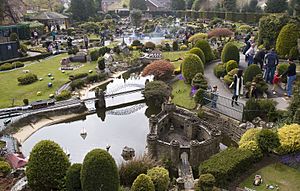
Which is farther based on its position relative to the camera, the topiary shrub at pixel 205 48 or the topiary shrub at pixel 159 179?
the topiary shrub at pixel 205 48

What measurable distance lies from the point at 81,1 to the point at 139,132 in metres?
56.5

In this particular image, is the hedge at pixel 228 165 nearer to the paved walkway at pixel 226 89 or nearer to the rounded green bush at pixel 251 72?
the paved walkway at pixel 226 89

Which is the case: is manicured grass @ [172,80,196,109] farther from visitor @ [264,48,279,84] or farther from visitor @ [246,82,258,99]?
visitor @ [264,48,279,84]

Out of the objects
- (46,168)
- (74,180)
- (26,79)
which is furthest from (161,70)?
(74,180)

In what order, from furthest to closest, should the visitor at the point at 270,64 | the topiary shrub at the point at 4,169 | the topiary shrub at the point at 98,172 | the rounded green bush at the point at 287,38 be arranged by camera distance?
the rounded green bush at the point at 287,38 < the visitor at the point at 270,64 < the topiary shrub at the point at 4,169 < the topiary shrub at the point at 98,172

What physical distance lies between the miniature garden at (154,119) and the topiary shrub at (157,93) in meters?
0.08

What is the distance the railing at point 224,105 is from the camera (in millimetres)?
18922

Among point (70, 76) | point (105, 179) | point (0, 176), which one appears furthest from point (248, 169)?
point (70, 76)

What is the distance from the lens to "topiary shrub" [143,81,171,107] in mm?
24516

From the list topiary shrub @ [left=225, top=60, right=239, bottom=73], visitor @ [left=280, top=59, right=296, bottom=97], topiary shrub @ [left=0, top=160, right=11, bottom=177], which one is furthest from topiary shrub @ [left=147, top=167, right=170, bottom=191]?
topiary shrub @ [left=225, top=60, right=239, bottom=73]

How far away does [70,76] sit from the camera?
1183 inches

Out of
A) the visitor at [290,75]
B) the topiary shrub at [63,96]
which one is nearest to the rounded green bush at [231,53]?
the visitor at [290,75]

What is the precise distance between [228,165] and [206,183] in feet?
5.45

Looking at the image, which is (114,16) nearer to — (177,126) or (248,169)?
(177,126)
